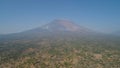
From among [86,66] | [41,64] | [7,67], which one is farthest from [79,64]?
[7,67]

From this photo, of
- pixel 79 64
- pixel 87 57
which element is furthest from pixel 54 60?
pixel 87 57

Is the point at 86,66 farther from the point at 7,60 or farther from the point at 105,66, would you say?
the point at 7,60

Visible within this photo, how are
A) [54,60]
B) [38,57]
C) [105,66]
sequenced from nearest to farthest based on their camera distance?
[105,66] < [54,60] < [38,57]

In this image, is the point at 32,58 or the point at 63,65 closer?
the point at 63,65

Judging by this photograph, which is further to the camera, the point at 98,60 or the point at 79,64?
the point at 98,60

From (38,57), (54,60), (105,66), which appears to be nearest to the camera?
(105,66)

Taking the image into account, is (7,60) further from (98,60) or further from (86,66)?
(98,60)

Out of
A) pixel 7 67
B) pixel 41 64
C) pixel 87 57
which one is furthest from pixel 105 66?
pixel 7 67
